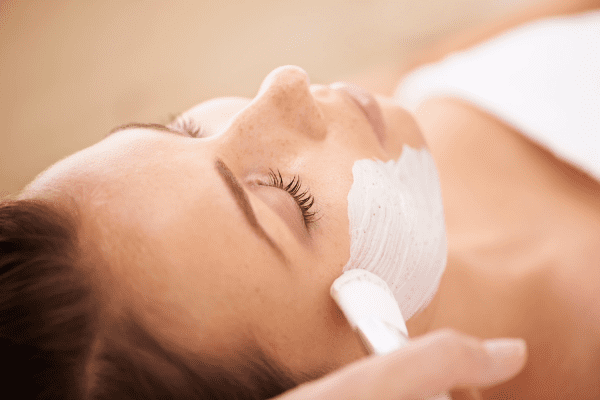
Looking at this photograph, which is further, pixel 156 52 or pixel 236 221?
pixel 156 52

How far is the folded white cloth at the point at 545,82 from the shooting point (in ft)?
3.08

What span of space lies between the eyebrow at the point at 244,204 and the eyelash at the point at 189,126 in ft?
0.39

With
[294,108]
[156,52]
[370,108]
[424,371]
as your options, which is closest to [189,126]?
[294,108]

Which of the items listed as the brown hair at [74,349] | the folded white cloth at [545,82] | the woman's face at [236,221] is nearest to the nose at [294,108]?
the woman's face at [236,221]

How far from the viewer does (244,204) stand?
18.1 inches

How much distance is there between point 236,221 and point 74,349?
0.22m

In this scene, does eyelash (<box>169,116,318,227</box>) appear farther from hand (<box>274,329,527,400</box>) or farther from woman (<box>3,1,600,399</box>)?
hand (<box>274,329,527,400</box>)

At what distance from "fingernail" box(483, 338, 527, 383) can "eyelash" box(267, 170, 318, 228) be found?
240 millimetres

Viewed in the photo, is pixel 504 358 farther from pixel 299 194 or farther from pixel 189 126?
pixel 189 126

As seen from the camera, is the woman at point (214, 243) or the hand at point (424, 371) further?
the woman at point (214, 243)

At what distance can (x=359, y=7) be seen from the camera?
1403mm

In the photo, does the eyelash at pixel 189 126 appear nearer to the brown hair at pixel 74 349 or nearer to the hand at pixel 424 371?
the brown hair at pixel 74 349

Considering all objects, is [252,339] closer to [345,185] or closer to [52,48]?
[345,185]

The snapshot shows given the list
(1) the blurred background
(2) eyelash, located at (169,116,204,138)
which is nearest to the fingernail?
(2) eyelash, located at (169,116,204,138)
